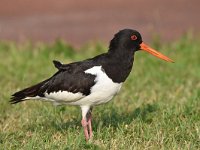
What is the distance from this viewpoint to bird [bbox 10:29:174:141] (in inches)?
294

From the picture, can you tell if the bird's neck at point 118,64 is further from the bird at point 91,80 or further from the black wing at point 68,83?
the black wing at point 68,83

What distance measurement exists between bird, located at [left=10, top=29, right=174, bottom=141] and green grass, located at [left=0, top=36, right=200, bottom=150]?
1.41ft

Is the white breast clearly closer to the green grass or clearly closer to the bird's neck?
the bird's neck

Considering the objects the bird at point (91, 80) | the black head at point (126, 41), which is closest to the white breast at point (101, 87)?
the bird at point (91, 80)

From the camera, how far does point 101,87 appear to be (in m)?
7.43

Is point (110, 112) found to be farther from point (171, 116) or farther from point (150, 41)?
point (150, 41)

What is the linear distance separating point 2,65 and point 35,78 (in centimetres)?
96

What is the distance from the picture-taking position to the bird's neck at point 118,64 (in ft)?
24.6

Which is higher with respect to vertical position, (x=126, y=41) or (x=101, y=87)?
(x=126, y=41)

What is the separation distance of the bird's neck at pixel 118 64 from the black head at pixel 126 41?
62 mm

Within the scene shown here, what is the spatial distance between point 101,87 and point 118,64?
37cm

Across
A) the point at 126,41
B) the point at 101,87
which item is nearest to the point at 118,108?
the point at 126,41

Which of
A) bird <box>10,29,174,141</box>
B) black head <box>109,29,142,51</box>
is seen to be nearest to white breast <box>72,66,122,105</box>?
bird <box>10,29,174,141</box>

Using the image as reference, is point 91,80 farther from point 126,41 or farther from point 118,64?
point 126,41
